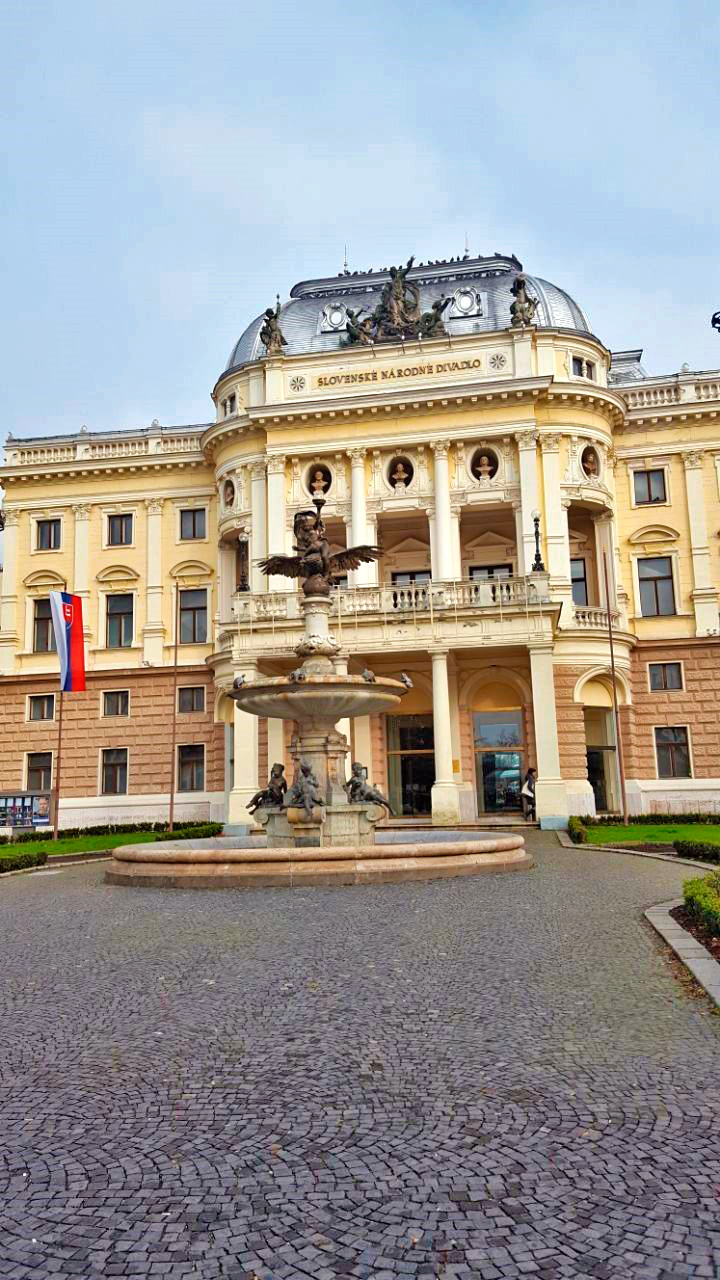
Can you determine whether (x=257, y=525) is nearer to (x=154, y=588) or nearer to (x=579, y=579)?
(x=154, y=588)

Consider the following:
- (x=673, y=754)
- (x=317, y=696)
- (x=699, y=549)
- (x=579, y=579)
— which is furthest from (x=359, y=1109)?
(x=699, y=549)

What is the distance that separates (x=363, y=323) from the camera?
4159cm

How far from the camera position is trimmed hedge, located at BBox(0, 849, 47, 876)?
69.8 feet

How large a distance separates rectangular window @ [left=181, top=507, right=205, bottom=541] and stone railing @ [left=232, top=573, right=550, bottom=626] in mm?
8779

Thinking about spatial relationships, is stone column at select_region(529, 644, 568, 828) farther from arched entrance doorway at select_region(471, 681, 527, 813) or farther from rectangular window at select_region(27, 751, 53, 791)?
rectangular window at select_region(27, 751, 53, 791)

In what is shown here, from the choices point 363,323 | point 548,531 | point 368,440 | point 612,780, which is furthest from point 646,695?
point 363,323

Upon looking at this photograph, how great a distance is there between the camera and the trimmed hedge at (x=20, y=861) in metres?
21.3

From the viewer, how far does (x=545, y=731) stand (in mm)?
33156

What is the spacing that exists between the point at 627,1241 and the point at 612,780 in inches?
1406

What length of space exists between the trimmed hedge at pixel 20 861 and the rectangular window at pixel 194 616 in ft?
66.8

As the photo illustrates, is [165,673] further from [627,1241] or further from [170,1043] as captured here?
[627,1241]

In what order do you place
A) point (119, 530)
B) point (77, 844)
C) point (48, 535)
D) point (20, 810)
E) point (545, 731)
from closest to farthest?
point (77, 844)
point (20, 810)
point (545, 731)
point (119, 530)
point (48, 535)

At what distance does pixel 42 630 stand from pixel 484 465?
68.5 ft

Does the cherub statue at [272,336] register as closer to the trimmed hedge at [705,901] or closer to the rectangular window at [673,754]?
the rectangular window at [673,754]
